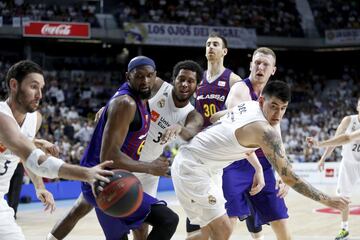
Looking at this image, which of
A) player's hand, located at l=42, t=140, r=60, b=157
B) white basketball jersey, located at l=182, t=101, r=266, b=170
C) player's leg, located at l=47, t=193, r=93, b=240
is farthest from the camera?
player's leg, located at l=47, t=193, r=93, b=240

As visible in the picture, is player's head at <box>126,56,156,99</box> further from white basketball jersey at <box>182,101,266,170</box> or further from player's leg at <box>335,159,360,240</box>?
player's leg at <box>335,159,360,240</box>

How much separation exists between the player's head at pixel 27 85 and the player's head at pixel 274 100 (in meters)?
1.74

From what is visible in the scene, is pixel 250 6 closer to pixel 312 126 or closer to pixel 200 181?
pixel 312 126

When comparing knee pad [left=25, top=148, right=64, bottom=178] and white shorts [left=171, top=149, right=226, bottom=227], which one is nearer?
knee pad [left=25, top=148, right=64, bottom=178]

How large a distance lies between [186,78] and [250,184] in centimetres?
129

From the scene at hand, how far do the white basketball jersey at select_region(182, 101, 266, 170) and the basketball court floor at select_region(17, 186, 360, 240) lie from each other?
334cm

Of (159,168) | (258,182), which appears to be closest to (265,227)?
(258,182)

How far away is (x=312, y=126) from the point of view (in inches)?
887

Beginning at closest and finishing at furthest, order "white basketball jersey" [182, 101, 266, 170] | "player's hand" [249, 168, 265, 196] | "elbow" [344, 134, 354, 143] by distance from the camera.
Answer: "white basketball jersey" [182, 101, 266, 170]
"player's hand" [249, 168, 265, 196]
"elbow" [344, 134, 354, 143]

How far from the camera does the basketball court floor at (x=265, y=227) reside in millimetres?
8773

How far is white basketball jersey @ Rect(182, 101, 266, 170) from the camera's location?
16.2ft

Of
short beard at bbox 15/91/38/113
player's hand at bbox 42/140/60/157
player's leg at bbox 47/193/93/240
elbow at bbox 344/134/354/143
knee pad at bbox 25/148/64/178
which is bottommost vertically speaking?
player's leg at bbox 47/193/93/240

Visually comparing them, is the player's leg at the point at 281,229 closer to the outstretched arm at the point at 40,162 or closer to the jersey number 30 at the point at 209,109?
the jersey number 30 at the point at 209,109

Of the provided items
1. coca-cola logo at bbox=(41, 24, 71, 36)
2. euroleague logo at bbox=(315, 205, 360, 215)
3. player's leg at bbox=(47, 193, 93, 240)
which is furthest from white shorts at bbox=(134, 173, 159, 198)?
coca-cola logo at bbox=(41, 24, 71, 36)
